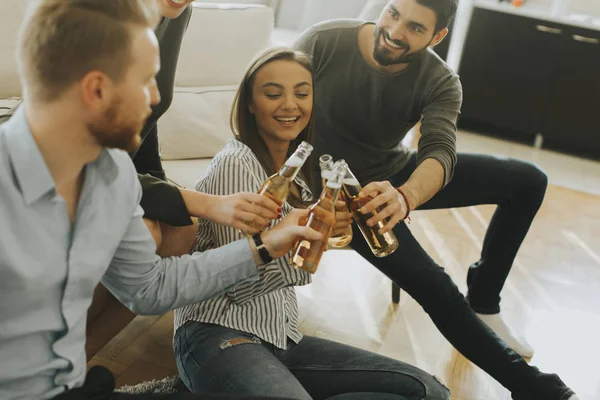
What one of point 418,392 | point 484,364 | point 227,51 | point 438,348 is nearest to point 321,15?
point 227,51

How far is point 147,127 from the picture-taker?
173 cm

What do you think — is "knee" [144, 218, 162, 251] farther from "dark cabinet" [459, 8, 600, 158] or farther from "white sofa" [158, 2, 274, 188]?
"dark cabinet" [459, 8, 600, 158]

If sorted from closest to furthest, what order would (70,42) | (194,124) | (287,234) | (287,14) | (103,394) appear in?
(70,42) < (103,394) < (287,234) < (194,124) < (287,14)

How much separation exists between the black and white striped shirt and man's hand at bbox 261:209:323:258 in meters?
0.11

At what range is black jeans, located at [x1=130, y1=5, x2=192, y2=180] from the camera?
1.76 metres

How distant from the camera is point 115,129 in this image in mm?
946

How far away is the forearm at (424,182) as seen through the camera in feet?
5.72

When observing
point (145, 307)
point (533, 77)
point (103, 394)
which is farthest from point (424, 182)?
point (533, 77)

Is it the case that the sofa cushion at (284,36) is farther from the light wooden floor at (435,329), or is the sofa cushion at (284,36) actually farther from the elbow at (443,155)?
the elbow at (443,155)

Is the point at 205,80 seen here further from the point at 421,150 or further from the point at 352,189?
the point at 352,189

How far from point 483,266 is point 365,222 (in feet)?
2.82

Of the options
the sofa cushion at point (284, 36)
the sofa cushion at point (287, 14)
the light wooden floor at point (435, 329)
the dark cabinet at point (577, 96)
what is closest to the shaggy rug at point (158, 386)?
the light wooden floor at point (435, 329)

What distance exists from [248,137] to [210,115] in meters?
0.90

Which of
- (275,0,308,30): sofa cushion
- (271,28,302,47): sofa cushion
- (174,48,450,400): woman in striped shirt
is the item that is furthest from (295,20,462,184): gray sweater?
(275,0,308,30): sofa cushion
